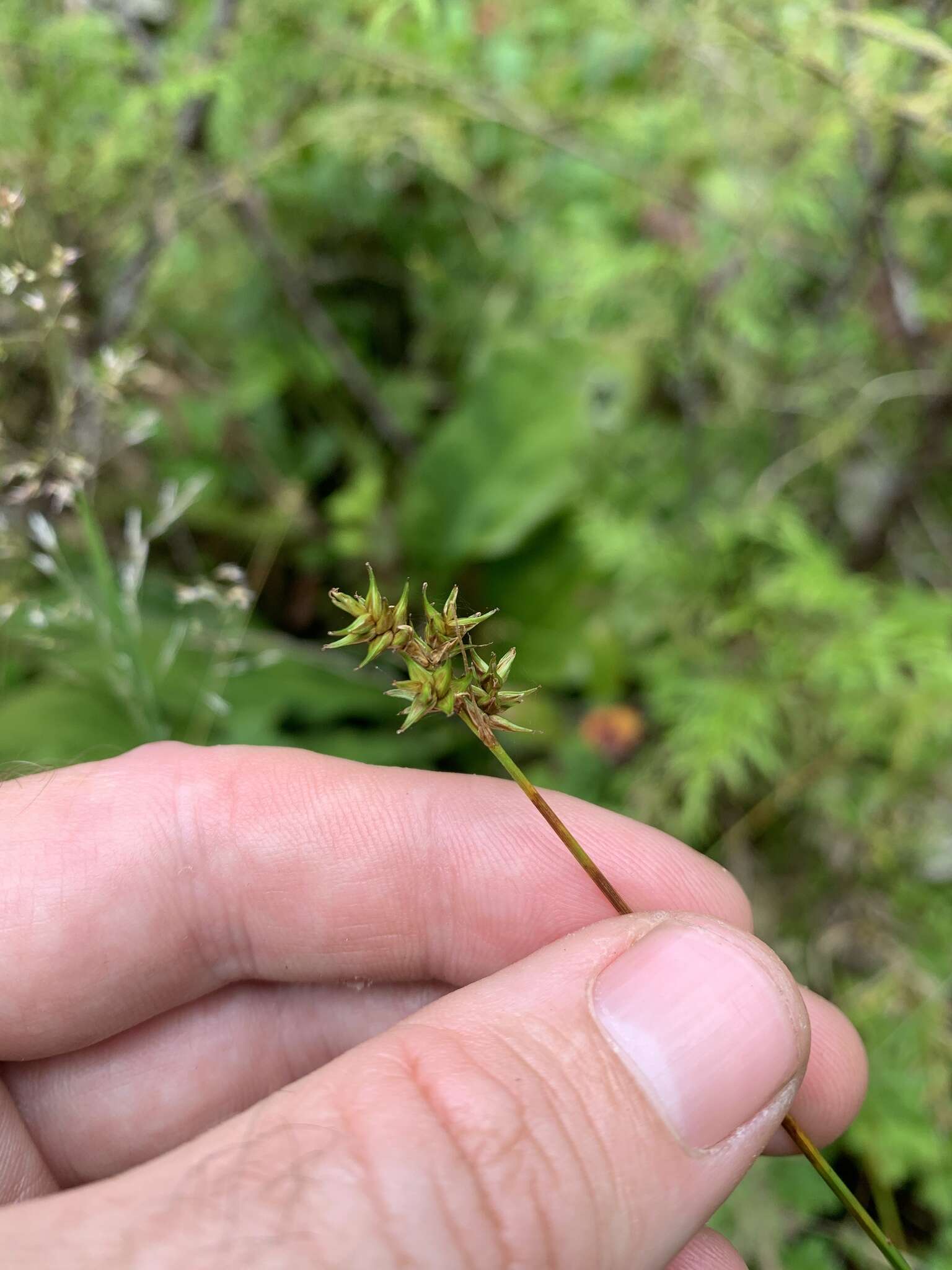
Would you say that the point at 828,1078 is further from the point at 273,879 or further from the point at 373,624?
the point at 373,624

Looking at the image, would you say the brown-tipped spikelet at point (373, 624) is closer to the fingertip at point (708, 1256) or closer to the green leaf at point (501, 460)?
the fingertip at point (708, 1256)

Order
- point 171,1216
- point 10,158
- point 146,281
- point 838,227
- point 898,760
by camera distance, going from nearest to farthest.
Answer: point 171,1216
point 10,158
point 898,760
point 146,281
point 838,227

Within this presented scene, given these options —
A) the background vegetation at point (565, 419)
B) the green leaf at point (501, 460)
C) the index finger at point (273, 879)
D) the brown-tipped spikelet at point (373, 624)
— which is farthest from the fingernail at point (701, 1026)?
the green leaf at point (501, 460)

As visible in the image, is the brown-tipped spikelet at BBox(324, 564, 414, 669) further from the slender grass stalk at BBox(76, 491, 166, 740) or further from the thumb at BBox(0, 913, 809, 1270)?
the slender grass stalk at BBox(76, 491, 166, 740)

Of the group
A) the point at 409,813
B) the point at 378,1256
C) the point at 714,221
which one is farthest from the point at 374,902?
the point at 714,221

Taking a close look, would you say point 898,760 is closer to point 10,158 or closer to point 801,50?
point 801,50

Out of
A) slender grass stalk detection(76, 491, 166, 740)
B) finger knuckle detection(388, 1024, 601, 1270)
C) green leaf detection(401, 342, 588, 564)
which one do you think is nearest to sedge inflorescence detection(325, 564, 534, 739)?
finger knuckle detection(388, 1024, 601, 1270)
